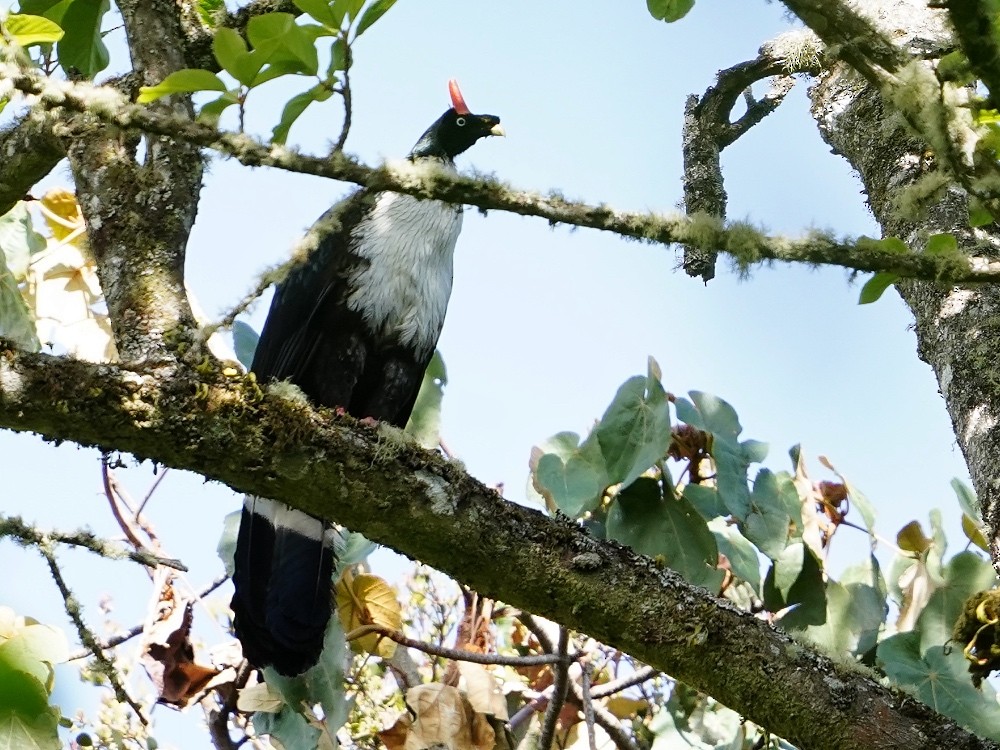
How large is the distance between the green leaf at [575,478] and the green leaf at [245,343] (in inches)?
45.9

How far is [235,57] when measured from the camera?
1.74m

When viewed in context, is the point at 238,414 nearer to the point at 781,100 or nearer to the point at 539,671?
the point at 781,100

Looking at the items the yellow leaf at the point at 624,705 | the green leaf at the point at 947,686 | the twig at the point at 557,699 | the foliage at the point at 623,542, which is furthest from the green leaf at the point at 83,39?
the yellow leaf at the point at 624,705

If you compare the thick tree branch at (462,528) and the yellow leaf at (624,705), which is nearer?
the thick tree branch at (462,528)

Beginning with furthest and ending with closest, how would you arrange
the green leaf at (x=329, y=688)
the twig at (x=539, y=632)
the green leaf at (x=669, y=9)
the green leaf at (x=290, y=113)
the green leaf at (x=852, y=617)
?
the twig at (x=539, y=632) < the green leaf at (x=852, y=617) < the green leaf at (x=329, y=688) < the green leaf at (x=669, y=9) < the green leaf at (x=290, y=113)

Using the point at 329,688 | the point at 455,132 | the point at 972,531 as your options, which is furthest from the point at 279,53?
the point at 455,132

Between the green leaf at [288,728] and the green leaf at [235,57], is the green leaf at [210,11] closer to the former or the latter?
the green leaf at [235,57]

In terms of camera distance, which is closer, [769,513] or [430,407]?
[769,513]

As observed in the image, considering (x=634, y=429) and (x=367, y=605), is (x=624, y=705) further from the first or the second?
(x=634, y=429)

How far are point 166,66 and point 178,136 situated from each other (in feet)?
3.89

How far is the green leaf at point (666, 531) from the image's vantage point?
9.18 feet

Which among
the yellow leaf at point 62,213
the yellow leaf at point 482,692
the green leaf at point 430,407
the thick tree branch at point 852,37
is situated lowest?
the yellow leaf at point 482,692

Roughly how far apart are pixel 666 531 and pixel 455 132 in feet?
7.78

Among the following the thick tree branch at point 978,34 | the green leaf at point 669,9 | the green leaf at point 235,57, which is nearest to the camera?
the thick tree branch at point 978,34
